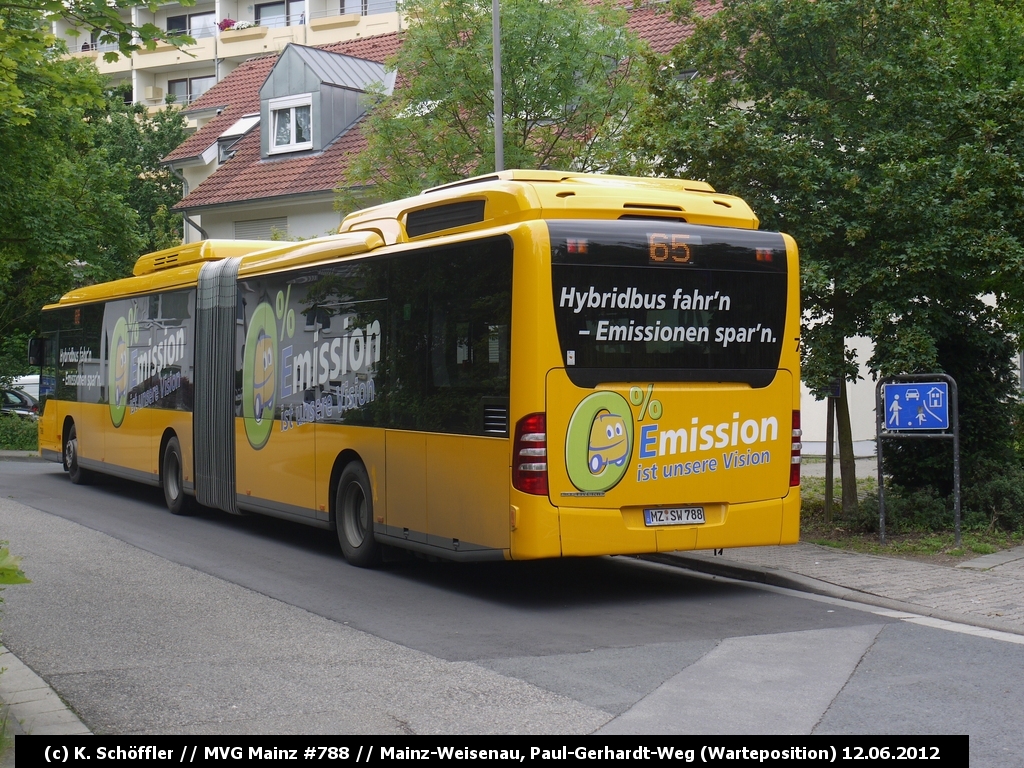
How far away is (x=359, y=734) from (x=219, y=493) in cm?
975

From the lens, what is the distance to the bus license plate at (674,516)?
9.77 metres

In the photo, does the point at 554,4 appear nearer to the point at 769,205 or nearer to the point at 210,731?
the point at 769,205

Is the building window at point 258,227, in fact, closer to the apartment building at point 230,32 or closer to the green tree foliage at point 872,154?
the green tree foliage at point 872,154

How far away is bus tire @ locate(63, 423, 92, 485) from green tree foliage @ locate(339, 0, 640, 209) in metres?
6.52

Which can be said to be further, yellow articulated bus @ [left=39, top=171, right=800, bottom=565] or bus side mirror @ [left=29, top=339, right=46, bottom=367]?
bus side mirror @ [left=29, top=339, right=46, bottom=367]

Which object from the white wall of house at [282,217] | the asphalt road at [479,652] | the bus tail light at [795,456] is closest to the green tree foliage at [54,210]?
the white wall of house at [282,217]

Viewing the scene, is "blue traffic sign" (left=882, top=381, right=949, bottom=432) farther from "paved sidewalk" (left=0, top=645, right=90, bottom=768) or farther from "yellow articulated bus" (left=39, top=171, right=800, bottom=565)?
"paved sidewalk" (left=0, top=645, right=90, bottom=768)

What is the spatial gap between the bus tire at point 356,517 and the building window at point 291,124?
24.9 meters

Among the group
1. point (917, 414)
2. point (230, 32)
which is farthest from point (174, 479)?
point (230, 32)

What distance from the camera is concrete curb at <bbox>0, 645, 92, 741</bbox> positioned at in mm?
5902

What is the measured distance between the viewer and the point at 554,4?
67.9 feet

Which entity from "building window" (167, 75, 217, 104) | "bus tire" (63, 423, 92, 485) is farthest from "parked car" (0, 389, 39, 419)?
"building window" (167, 75, 217, 104)

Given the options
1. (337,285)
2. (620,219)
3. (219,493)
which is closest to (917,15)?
(620,219)

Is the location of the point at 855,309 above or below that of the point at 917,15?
below
